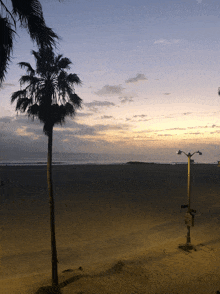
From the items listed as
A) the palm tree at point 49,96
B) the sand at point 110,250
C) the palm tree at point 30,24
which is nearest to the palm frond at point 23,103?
the palm tree at point 49,96

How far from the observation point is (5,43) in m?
6.32

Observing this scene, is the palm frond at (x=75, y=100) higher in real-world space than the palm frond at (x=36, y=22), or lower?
lower

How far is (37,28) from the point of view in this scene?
6273 mm

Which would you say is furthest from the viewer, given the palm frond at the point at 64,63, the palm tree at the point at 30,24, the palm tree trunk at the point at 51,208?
the palm frond at the point at 64,63

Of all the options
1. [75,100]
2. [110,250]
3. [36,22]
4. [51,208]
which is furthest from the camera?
[110,250]

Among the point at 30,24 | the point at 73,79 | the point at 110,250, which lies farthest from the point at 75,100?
the point at 110,250

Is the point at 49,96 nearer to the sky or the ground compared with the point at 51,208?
nearer to the sky

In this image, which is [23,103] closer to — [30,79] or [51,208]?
[30,79]

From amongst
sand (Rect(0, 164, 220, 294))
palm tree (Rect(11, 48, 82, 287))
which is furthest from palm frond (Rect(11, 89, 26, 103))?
sand (Rect(0, 164, 220, 294))

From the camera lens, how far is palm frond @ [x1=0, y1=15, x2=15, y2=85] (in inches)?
246

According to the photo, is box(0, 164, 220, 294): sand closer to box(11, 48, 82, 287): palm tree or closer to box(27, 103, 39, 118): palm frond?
box(11, 48, 82, 287): palm tree

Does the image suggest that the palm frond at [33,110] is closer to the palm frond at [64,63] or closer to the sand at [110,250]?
the palm frond at [64,63]

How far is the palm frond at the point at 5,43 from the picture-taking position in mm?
6250

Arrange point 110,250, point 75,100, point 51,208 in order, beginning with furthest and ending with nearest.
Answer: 1. point 110,250
2. point 75,100
3. point 51,208
